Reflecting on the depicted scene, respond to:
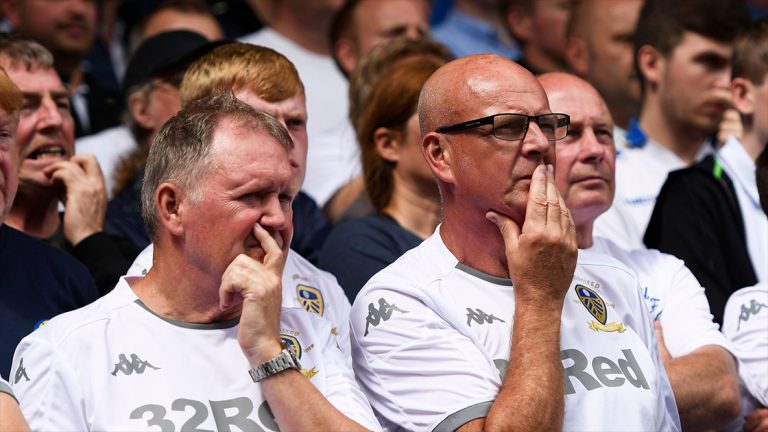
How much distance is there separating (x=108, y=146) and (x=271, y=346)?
337 cm

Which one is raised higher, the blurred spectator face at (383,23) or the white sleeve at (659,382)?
the blurred spectator face at (383,23)

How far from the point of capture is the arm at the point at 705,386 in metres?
4.18

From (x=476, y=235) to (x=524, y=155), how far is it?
0.30 metres

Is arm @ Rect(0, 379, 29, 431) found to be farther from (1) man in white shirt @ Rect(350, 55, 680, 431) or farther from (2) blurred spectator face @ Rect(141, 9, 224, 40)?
(2) blurred spectator face @ Rect(141, 9, 224, 40)

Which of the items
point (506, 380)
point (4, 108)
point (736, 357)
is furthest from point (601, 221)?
point (4, 108)

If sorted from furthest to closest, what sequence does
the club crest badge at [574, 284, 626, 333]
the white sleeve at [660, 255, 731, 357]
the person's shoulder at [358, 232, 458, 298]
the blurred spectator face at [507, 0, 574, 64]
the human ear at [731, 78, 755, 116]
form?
1. the blurred spectator face at [507, 0, 574, 64]
2. the human ear at [731, 78, 755, 116]
3. the white sleeve at [660, 255, 731, 357]
4. the club crest badge at [574, 284, 626, 333]
5. the person's shoulder at [358, 232, 458, 298]

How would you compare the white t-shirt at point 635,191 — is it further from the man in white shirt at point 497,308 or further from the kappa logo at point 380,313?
the kappa logo at point 380,313

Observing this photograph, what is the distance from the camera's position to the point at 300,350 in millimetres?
3574

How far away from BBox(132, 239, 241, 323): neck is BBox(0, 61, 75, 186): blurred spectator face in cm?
161

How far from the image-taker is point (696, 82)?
6309 millimetres

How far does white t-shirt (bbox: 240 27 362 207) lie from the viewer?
6.40 meters

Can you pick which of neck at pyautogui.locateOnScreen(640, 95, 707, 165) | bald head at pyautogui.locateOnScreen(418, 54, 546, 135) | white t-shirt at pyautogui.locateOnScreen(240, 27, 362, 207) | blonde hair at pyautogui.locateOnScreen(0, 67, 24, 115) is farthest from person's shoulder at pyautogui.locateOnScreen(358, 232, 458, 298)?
neck at pyautogui.locateOnScreen(640, 95, 707, 165)

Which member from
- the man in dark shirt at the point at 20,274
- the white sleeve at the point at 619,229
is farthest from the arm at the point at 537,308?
the white sleeve at the point at 619,229

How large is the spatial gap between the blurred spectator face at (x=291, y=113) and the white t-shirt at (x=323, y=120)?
1.55 meters
